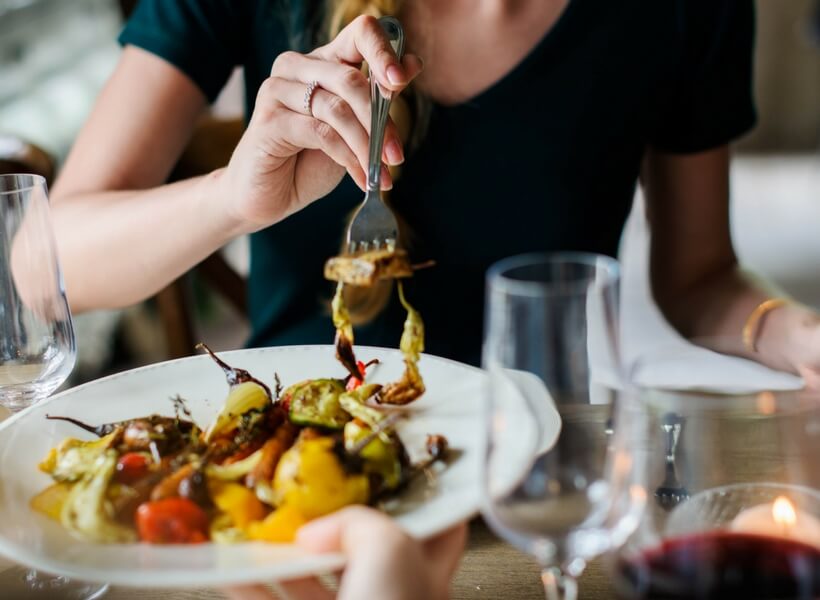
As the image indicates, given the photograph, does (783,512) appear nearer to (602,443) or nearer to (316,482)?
(602,443)

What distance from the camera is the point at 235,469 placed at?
1.96 ft

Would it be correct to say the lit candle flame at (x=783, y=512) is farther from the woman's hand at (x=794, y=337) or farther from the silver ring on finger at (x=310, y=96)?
the silver ring on finger at (x=310, y=96)

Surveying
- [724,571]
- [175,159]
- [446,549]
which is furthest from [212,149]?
[724,571]

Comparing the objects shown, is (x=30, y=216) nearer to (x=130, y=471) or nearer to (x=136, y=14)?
(x=130, y=471)

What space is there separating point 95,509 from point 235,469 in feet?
0.27

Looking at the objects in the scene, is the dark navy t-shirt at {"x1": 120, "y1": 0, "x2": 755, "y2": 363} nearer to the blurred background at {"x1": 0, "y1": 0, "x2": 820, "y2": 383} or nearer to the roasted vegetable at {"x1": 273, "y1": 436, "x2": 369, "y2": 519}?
the blurred background at {"x1": 0, "y1": 0, "x2": 820, "y2": 383}

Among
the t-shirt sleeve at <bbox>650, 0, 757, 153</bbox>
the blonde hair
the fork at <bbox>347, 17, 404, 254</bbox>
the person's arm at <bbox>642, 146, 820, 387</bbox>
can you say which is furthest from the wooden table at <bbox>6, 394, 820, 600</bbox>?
the t-shirt sleeve at <bbox>650, 0, 757, 153</bbox>

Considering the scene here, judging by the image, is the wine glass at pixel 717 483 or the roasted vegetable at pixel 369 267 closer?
the wine glass at pixel 717 483

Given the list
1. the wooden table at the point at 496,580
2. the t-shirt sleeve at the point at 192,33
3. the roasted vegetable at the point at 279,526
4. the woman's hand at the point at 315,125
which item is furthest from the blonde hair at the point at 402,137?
the roasted vegetable at the point at 279,526

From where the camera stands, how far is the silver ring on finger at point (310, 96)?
0.78 m

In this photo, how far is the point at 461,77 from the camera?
3.89 feet

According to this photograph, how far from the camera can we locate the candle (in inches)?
19.8

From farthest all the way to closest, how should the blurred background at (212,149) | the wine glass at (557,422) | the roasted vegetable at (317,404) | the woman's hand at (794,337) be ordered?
the blurred background at (212,149) < the woman's hand at (794,337) < the roasted vegetable at (317,404) < the wine glass at (557,422)

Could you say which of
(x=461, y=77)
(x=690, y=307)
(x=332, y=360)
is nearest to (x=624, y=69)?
(x=461, y=77)
